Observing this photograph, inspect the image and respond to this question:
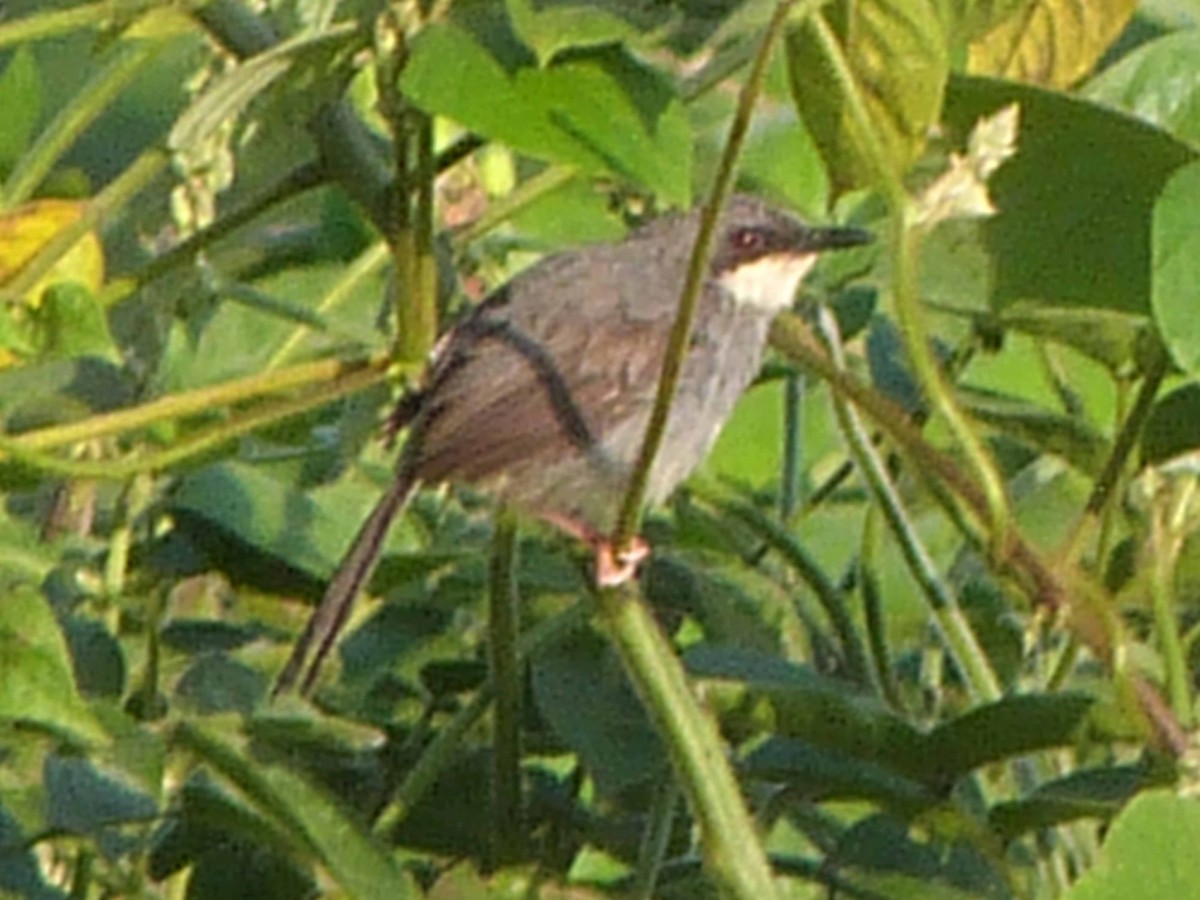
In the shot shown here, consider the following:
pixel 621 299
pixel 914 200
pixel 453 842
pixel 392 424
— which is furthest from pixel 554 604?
pixel 621 299

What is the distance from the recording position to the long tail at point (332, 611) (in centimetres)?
231

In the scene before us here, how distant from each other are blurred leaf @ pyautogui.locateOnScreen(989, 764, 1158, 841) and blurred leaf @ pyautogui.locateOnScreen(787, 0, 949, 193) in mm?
409

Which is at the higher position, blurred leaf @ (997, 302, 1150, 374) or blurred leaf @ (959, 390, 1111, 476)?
blurred leaf @ (997, 302, 1150, 374)

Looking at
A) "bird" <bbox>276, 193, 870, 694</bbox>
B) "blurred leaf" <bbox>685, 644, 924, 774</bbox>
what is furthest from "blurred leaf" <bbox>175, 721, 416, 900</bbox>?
"bird" <bbox>276, 193, 870, 694</bbox>

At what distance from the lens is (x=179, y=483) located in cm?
242


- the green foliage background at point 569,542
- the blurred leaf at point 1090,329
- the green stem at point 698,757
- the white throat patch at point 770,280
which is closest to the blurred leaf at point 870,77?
the green foliage background at point 569,542

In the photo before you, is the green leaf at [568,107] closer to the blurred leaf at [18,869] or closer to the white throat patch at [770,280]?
the blurred leaf at [18,869]

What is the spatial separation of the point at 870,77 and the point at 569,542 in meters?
0.75

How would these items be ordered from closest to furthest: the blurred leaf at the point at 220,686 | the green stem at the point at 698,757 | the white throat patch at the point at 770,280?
1. the green stem at the point at 698,757
2. the blurred leaf at the point at 220,686
3. the white throat patch at the point at 770,280

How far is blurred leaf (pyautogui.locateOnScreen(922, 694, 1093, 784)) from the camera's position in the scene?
1.81 metres

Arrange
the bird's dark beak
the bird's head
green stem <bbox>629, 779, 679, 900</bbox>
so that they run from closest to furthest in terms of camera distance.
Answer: green stem <bbox>629, 779, 679, 900</bbox>, the bird's dark beak, the bird's head

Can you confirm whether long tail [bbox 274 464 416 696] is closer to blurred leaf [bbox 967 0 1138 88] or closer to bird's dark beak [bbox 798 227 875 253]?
bird's dark beak [bbox 798 227 875 253]

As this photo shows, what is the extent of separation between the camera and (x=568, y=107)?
1.78 meters

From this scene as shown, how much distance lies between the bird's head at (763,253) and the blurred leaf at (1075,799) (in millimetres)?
955
